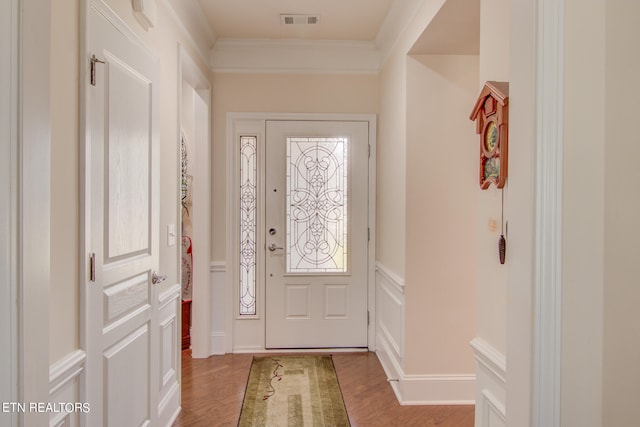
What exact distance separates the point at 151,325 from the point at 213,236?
157 cm

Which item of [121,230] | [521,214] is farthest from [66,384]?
[521,214]

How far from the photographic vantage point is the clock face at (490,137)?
1503 mm

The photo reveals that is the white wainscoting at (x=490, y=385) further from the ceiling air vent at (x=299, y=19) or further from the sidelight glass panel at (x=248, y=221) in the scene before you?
the ceiling air vent at (x=299, y=19)

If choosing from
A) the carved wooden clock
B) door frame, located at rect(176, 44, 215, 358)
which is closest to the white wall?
the carved wooden clock

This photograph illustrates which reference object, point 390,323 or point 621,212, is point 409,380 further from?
point 621,212

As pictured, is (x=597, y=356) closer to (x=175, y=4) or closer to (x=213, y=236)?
(x=175, y=4)

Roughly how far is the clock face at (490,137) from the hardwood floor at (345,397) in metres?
1.84

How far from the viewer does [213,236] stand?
145 inches

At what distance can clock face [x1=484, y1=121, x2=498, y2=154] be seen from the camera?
1503 millimetres

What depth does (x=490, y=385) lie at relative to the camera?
5.10ft

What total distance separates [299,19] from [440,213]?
1814 millimetres

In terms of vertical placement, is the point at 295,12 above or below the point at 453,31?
above

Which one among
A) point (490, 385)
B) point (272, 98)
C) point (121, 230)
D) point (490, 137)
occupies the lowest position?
point (490, 385)

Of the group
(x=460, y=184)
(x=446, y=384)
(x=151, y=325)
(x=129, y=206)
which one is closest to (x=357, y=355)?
(x=446, y=384)
